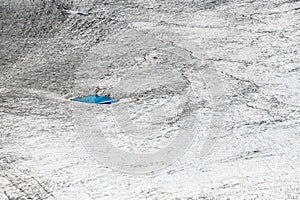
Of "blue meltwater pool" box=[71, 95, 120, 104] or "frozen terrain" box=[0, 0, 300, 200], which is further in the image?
"blue meltwater pool" box=[71, 95, 120, 104]

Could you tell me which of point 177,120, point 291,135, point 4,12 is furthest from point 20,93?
point 291,135

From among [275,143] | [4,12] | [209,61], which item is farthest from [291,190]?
[4,12]

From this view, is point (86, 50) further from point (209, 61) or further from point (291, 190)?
point (291, 190)

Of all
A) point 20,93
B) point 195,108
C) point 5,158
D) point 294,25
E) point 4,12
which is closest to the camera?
point 5,158

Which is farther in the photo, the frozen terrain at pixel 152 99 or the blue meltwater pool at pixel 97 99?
the blue meltwater pool at pixel 97 99

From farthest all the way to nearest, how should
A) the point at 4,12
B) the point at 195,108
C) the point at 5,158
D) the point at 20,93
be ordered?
the point at 4,12
the point at 20,93
the point at 195,108
the point at 5,158

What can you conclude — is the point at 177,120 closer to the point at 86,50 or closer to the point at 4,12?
the point at 86,50

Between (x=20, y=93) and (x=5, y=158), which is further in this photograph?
(x=20, y=93)
